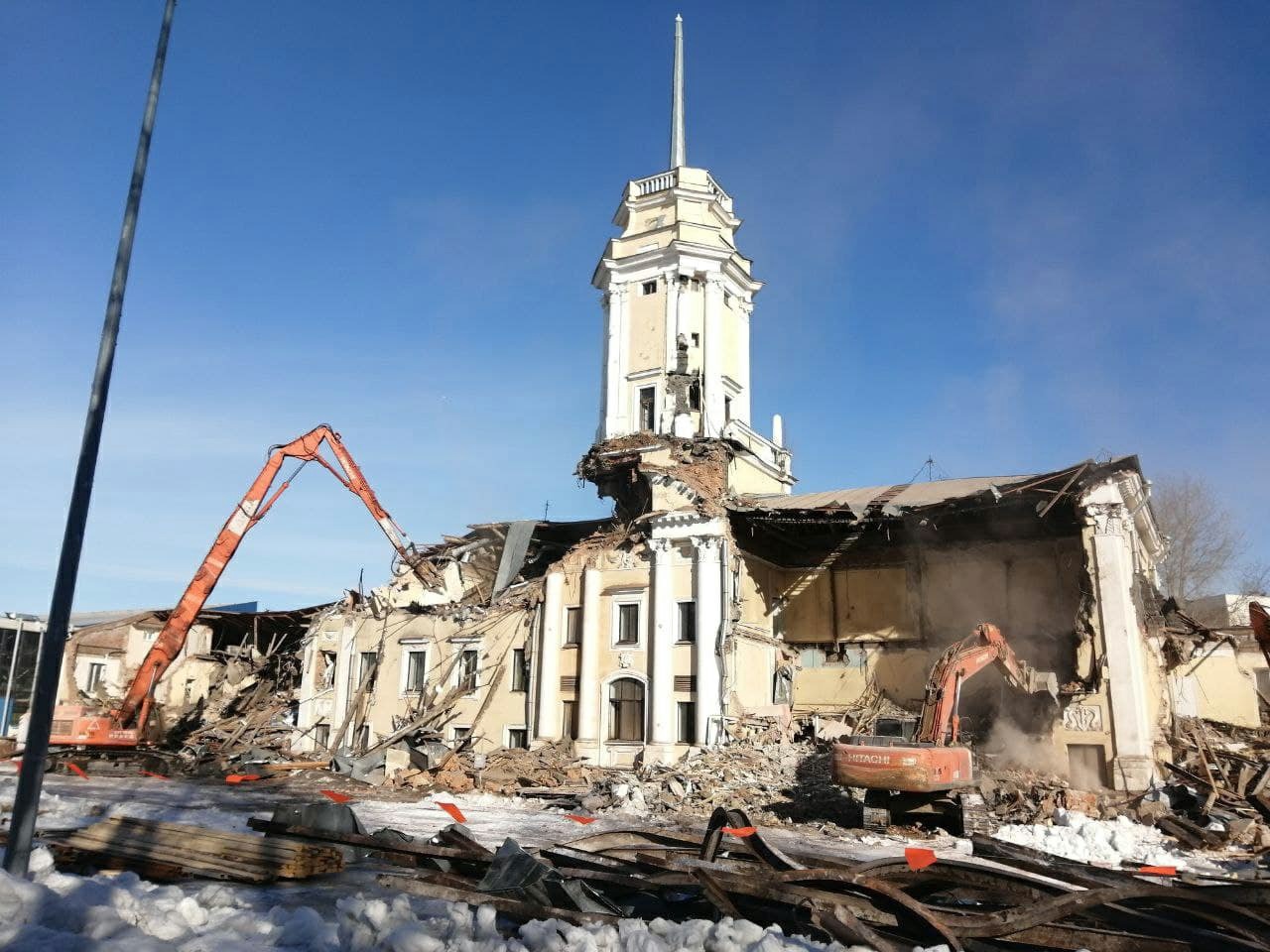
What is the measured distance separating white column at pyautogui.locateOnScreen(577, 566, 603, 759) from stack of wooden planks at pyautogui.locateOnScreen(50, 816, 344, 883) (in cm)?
1701

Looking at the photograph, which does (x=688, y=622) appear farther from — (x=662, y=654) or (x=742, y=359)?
(x=742, y=359)

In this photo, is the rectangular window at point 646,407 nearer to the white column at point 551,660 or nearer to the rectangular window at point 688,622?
the white column at point 551,660

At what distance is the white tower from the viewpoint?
1297 inches

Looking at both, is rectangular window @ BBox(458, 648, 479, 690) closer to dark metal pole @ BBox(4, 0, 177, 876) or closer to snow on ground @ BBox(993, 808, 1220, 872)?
snow on ground @ BBox(993, 808, 1220, 872)

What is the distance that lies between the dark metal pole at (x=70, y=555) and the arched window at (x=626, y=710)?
1991 cm

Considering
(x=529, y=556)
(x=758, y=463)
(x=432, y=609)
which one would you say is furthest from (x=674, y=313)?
(x=432, y=609)

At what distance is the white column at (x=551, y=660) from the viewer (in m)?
27.6

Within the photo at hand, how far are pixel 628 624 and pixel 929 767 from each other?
42.3ft

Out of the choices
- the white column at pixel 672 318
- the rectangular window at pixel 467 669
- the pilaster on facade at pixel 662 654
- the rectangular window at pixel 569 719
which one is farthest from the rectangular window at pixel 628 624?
the white column at pixel 672 318

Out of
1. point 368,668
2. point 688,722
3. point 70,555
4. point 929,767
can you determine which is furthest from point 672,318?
point 70,555

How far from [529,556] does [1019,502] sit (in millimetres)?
17088

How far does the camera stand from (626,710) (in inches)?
1052

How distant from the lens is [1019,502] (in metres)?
24.9

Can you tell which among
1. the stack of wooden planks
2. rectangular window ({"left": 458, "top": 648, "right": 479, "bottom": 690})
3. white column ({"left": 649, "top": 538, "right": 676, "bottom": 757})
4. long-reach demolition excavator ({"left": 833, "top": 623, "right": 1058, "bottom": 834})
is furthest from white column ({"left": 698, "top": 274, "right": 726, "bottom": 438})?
the stack of wooden planks
